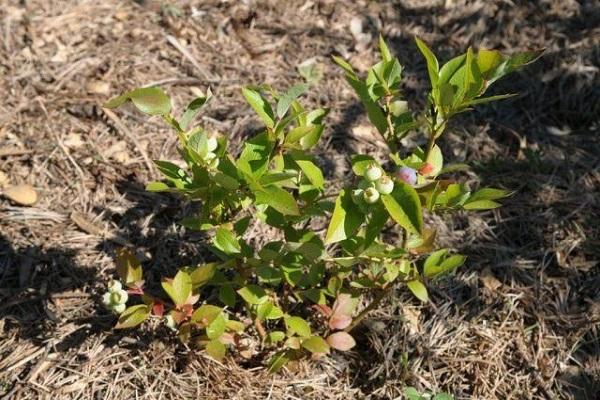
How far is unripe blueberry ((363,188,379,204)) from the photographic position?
1.18 m

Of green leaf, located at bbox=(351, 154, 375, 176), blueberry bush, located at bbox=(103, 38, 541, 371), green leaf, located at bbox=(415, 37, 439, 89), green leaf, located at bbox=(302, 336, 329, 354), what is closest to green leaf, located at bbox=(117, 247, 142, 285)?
blueberry bush, located at bbox=(103, 38, 541, 371)

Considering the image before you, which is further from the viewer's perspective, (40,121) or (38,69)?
(38,69)

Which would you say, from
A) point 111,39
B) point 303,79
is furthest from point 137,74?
point 303,79

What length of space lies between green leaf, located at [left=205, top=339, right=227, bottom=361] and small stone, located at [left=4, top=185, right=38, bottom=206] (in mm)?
916

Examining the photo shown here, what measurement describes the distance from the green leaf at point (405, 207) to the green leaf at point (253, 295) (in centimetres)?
55

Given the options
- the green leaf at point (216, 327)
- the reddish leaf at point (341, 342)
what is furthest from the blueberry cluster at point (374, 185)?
the reddish leaf at point (341, 342)

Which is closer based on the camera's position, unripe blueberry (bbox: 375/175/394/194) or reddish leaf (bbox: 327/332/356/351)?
unripe blueberry (bbox: 375/175/394/194)

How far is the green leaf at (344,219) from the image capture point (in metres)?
1.22

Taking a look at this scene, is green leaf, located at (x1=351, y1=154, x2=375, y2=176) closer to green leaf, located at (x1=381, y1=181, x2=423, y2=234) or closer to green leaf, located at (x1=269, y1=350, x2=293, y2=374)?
green leaf, located at (x1=381, y1=181, x2=423, y2=234)

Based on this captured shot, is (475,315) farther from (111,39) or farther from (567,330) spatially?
(111,39)

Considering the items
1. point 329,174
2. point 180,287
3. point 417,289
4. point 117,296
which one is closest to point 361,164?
point 417,289

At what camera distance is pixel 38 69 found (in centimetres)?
249

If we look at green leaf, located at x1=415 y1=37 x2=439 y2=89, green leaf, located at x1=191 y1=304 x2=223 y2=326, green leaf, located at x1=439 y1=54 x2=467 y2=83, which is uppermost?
green leaf, located at x1=415 y1=37 x2=439 y2=89

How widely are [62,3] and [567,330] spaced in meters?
2.39
